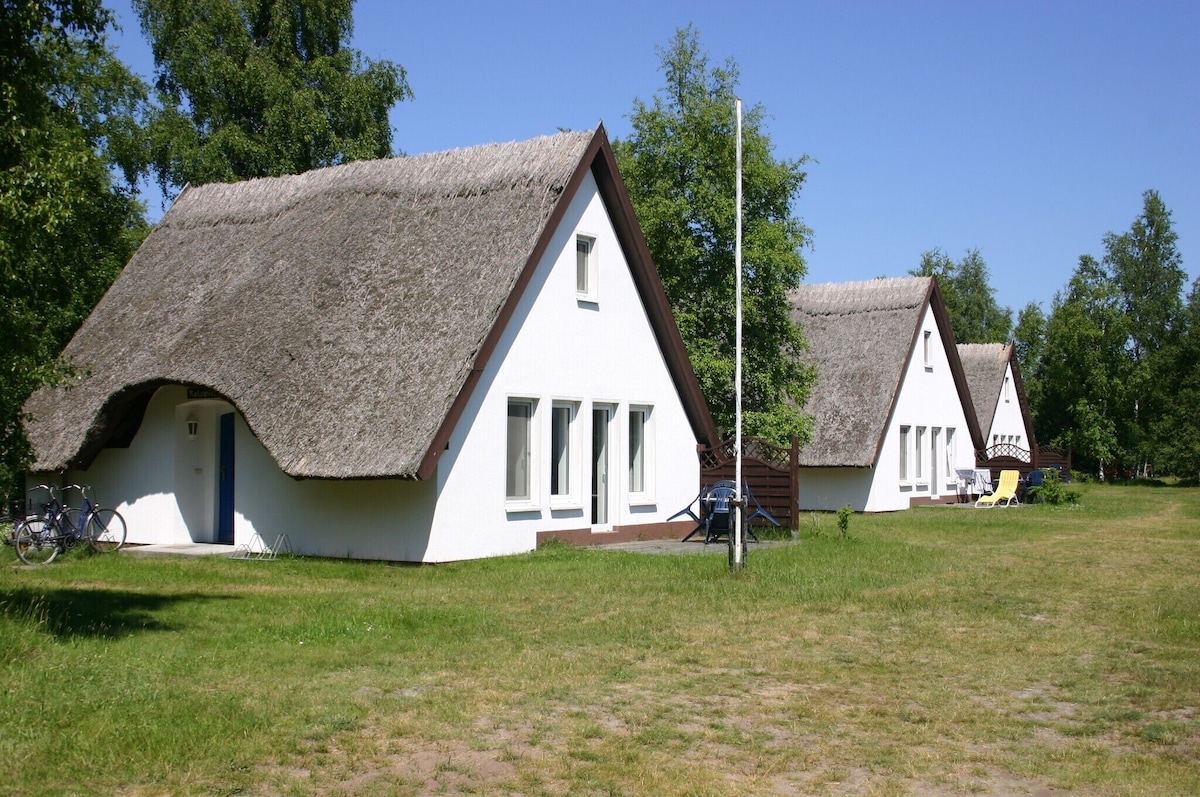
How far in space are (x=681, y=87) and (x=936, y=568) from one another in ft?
57.0

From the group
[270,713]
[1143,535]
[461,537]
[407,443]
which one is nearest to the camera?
[270,713]

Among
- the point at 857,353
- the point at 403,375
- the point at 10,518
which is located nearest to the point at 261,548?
the point at 403,375

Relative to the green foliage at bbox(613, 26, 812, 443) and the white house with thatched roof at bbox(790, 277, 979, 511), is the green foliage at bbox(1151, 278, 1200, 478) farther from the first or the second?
the green foliage at bbox(613, 26, 812, 443)

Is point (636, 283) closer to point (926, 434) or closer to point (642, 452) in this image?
point (642, 452)

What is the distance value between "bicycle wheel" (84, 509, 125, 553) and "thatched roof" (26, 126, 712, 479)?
41.2 inches

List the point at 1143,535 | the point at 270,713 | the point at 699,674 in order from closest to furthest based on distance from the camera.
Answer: the point at 270,713 → the point at 699,674 → the point at 1143,535

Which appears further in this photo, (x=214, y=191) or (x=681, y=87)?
(x=681, y=87)

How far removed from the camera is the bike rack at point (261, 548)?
19.5 m

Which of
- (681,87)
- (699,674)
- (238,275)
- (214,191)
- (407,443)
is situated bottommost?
(699,674)

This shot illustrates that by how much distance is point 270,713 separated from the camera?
8305mm

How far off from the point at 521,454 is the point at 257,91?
2130cm

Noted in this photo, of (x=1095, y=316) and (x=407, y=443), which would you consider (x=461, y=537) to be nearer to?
(x=407, y=443)

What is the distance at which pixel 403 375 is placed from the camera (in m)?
18.5

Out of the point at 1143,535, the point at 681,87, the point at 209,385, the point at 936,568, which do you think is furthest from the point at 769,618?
the point at 681,87
